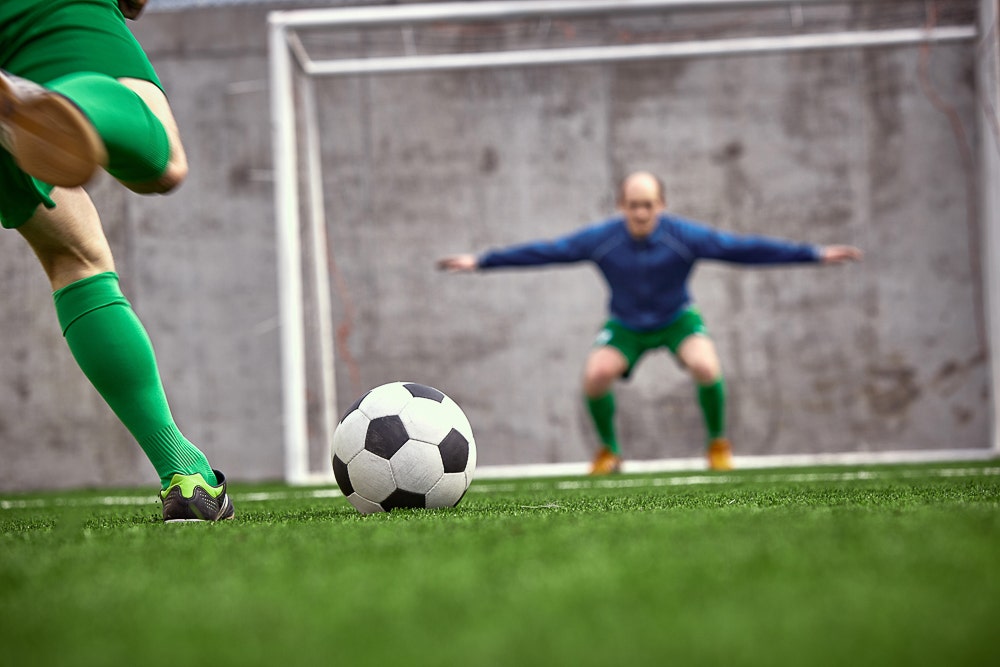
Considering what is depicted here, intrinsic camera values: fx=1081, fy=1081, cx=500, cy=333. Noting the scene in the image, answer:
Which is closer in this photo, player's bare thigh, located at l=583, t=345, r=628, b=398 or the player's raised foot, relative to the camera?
the player's raised foot

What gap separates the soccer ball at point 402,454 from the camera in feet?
7.05

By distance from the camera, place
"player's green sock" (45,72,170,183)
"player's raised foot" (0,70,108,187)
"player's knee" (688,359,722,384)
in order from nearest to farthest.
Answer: "player's raised foot" (0,70,108,187) → "player's green sock" (45,72,170,183) → "player's knee" (688,359,722,384)

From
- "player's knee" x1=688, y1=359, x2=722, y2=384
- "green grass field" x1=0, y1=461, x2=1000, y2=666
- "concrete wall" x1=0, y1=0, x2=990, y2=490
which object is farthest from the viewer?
"concrete wall" x1=0, y1=0, x2=990, y2=490

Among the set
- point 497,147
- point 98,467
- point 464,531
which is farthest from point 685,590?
point 98,467

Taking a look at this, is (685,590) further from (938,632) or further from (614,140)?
(614,140)

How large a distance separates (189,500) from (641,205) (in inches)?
131

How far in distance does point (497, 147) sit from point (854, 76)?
78.7 inches

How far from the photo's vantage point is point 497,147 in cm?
604

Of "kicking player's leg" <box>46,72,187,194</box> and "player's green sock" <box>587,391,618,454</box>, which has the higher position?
"kicking player's leg" <box>46,72,187,194</box>

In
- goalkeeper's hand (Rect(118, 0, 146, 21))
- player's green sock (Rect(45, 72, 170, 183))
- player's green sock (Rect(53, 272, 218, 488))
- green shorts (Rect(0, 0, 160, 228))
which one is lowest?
player's green sock (Rect(53, 272, 218, 488))

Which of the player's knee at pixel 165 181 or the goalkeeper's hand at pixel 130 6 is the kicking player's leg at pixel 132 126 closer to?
the player's knee at pixel 165 181

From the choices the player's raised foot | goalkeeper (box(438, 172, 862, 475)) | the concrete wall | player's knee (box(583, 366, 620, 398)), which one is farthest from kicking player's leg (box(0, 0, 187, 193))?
the concrete wall

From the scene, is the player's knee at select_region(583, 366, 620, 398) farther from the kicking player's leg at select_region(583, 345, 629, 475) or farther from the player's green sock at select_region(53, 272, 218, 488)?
the player's green sock at select_region(53, 272, 218, 488)

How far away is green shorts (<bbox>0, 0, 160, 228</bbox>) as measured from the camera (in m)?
1.92
